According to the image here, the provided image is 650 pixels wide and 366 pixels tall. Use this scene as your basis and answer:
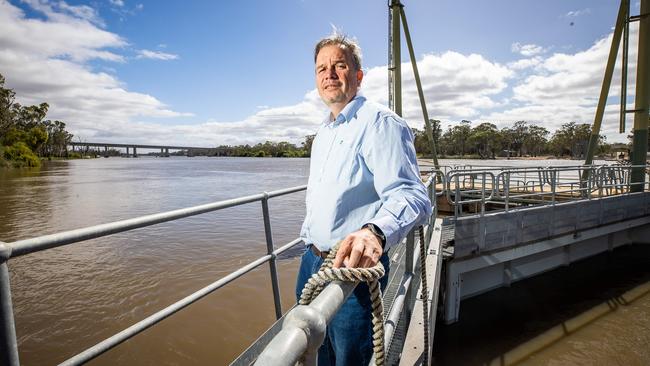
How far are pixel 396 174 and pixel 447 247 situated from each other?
18.3 feet

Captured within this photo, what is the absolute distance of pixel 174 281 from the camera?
7.57m

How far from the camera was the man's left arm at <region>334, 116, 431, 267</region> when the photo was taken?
1.10 meters

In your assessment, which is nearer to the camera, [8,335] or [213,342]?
[8,335]

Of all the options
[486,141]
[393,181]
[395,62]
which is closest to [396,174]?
[393,181]

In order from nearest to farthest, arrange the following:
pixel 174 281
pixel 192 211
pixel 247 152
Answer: pixel 192 211 < pixel 174 281 < pixel 247 152

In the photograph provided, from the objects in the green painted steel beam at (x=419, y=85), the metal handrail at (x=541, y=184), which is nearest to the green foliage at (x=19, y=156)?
the green painted steel beam at (x=419, y=85)

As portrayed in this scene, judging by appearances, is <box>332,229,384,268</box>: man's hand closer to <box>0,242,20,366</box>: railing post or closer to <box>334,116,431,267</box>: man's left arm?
<box>334,116,431,267</box>: man's left arm

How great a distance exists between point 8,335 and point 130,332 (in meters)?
0.43

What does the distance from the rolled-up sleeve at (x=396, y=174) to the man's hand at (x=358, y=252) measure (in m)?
0.18

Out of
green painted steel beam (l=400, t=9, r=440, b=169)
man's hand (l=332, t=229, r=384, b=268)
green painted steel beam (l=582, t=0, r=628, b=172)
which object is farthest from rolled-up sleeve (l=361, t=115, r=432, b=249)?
green painted steel beam (l=400, t=9, r=440, b=169)

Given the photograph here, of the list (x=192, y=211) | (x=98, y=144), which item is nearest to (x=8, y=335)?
(x=192, y=211)

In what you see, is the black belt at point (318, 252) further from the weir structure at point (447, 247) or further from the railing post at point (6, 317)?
the railing post at point (6, 317)

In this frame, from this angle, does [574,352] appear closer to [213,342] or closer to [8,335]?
[213,342]

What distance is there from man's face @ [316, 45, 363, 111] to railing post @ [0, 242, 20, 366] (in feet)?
4.34
